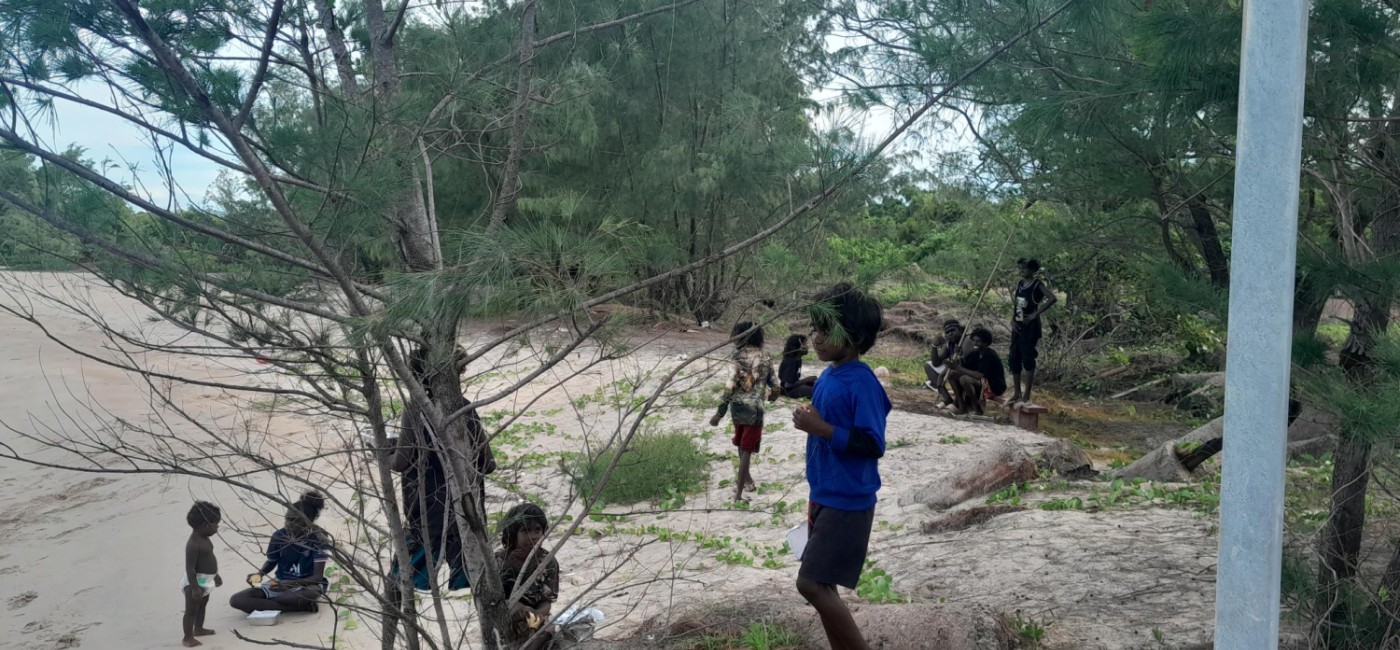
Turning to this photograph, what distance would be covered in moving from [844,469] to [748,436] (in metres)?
4.08

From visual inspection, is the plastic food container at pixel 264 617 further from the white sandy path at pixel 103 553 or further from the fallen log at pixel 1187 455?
the fallen log at pixel 1187 455

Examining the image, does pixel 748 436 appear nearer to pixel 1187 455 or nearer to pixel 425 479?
pixel 1187 455

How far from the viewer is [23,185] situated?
119 inches

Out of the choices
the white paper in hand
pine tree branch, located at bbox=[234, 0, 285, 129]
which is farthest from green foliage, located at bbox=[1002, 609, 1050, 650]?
pine tree branch, located at bbox=[234, 0, 285, 129]

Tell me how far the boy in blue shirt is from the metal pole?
1574 millimetres

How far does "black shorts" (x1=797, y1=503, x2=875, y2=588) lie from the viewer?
149 inches

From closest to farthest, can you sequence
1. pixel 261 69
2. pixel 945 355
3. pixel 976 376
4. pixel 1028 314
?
pixel 261 69
pixel 1028 314
pixel 976 376
pixel 945 355

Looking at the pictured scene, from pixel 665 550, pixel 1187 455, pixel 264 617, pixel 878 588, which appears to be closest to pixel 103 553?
pixel 264 617

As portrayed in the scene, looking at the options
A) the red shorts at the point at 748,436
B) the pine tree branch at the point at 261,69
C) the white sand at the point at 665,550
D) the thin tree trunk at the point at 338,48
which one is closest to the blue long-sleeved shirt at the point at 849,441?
the white sand at the point at 665,550

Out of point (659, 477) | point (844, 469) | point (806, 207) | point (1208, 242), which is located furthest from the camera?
point (659, 477)

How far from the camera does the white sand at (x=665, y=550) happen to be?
4832mm

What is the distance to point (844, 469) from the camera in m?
3.77

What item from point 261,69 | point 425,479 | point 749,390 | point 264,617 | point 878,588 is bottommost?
point 264,617

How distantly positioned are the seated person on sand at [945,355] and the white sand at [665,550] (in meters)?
0.86
